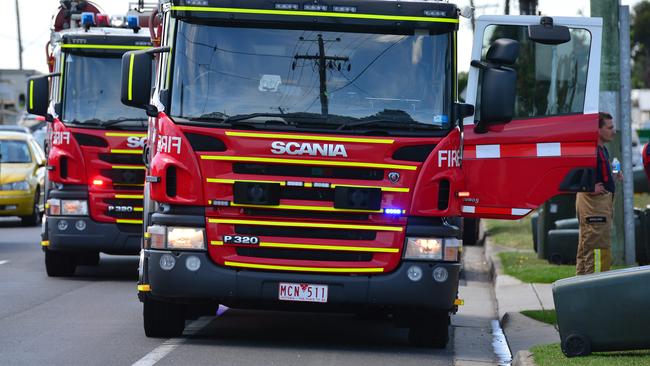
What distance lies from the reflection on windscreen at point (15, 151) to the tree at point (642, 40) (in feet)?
314

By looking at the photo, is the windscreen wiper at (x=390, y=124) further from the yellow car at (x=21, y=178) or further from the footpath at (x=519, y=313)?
the yellow car at (x=21, y=178)

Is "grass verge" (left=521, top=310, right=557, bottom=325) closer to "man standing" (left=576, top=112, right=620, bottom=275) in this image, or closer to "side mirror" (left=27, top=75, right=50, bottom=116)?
"man standing" (left=576, top=112, right=620, bottom=275)

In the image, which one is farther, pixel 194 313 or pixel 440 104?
pixel 194 313

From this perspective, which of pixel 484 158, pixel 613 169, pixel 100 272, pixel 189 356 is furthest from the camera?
pixel 100 272

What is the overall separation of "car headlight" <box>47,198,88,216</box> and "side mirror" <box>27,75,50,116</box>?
108cm

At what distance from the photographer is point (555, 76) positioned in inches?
501

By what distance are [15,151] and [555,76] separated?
1654 centimetres

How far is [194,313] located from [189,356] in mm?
2088

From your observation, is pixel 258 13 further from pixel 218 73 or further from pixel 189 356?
pixel 189 356

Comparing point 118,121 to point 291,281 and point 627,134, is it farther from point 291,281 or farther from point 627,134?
point 291,281

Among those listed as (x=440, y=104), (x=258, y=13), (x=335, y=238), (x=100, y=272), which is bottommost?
(x=100, y=272)

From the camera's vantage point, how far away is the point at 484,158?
39.4 feet

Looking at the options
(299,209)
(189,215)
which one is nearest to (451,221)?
(299,209)

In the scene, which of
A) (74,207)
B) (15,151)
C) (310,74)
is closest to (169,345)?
(310,74)
